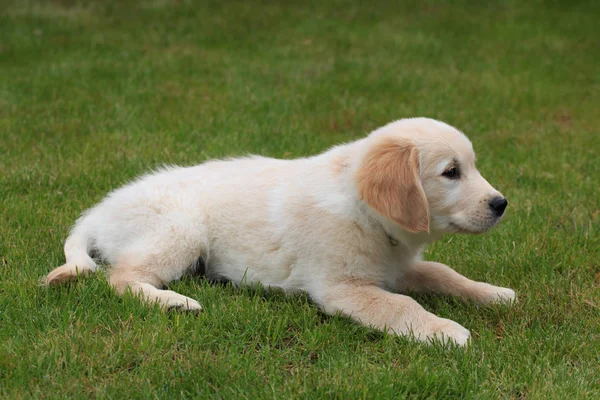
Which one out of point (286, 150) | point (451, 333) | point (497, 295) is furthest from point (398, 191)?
point (286, 150)

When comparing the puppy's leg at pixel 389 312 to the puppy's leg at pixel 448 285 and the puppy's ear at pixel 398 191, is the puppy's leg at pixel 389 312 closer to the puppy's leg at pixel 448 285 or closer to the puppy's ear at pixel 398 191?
the puppy's ear at pixel 398 191

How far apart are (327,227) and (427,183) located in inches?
18.6

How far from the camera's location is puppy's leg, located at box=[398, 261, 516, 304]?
11.7 ft

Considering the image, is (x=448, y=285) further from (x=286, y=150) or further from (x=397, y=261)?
(x=286, y=150)

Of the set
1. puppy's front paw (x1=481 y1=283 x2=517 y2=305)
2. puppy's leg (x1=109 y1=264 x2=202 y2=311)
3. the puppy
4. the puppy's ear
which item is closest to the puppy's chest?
the puppy

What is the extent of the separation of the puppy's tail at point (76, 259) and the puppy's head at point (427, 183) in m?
1.30

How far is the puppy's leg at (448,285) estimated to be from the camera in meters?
3.56

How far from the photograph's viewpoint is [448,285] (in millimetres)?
3656

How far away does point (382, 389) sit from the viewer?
2684 mm

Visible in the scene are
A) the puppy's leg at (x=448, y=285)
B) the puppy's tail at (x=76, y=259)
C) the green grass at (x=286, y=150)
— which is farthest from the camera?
the puppy's leg at (x=448, y=285)

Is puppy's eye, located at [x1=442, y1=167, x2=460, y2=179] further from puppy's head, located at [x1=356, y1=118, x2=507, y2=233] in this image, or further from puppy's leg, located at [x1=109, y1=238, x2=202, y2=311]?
puppy's leg, located at [x1=109, y1=238, x2=202, y2=311]

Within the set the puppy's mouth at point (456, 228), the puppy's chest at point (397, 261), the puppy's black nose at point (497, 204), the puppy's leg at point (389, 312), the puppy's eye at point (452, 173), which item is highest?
the puppy's eye at point (452, 173)

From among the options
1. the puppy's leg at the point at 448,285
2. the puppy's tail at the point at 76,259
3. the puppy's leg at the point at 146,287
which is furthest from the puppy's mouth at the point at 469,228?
the puppy's tail at the point at 76,259

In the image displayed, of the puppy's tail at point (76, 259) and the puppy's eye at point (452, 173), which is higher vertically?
the puppy's eye at point (452, 173)
